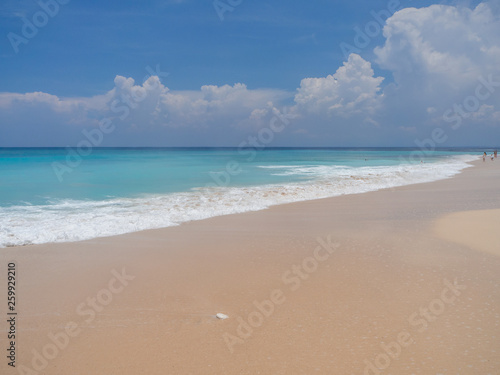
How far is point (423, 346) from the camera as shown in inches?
147

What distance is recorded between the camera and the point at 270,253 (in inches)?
273

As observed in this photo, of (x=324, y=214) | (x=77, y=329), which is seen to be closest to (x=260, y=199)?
(x=324, y=214)

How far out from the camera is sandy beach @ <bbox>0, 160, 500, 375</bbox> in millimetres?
3582

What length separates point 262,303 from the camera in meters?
4.77

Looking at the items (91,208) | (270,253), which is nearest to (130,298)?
(270,253)

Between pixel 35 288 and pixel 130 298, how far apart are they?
159cm

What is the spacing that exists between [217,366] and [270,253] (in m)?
3.54

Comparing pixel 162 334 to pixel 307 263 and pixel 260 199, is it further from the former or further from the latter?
pixel 260 199

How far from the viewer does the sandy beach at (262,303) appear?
3.58m

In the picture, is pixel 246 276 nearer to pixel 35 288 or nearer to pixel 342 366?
pixel 342 366

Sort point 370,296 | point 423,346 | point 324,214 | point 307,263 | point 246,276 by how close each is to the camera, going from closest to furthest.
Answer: point 423,346 < point 370,296 < point 246,276 < point 307,263 < point 324,214

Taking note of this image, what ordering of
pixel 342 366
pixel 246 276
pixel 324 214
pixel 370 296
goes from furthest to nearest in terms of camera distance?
pixel 324 214 < pixel 246 276 < pixel 370 296 < pixel 342 366

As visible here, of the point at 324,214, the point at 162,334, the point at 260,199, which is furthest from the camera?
the point at 260,199

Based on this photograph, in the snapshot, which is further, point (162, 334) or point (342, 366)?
point (162, 334)
